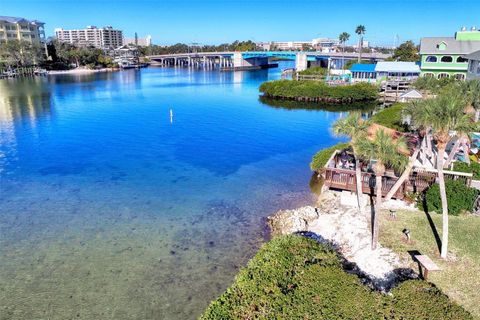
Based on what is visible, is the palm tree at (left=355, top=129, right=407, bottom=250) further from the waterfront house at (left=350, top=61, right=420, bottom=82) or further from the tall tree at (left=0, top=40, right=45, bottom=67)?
the tall tree at (left=0, top=40, right=45, bottom=67)

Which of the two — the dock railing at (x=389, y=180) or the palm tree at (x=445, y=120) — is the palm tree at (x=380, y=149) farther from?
the dock railing at (x=389, y=180)

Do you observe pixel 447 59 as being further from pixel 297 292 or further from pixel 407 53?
pixel 297 292

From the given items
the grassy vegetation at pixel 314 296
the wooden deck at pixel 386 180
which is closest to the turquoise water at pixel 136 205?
the wooden deck at pixel 386 180

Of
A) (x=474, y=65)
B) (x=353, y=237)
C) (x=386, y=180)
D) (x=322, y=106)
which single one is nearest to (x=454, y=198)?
(x=386, y=180)

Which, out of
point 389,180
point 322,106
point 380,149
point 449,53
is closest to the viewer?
point 380,149

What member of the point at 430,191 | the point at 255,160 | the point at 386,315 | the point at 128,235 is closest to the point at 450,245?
the point at 430,191

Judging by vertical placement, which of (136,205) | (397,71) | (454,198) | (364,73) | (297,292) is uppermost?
(397,71)

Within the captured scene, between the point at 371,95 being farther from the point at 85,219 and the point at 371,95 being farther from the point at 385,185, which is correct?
the point at 85,219
